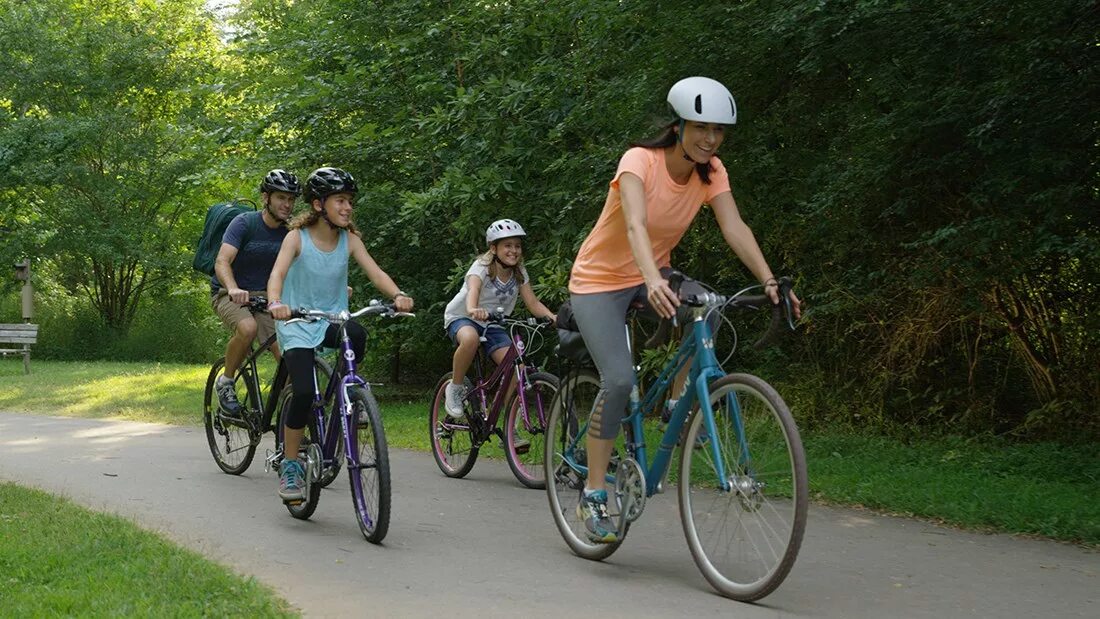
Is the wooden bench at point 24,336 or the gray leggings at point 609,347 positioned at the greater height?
the gray leggings at point 609,347

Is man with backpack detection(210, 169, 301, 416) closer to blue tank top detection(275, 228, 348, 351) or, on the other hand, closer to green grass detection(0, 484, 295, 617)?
blue tank top detection(275, 228, 348, 351)

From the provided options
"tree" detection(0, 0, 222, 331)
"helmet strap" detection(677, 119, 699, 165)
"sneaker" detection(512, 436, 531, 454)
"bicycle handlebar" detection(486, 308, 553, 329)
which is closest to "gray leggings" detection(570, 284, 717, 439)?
"helmet strap" detection(677, 119, 699, 165)

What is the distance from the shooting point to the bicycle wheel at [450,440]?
32.4 ft

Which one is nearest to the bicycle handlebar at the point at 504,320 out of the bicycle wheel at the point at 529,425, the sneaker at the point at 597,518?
the bicycle wheel at the point at 529,425

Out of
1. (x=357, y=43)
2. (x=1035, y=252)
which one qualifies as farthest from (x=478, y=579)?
(x=357, y=43)

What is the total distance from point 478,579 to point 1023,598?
2347mm

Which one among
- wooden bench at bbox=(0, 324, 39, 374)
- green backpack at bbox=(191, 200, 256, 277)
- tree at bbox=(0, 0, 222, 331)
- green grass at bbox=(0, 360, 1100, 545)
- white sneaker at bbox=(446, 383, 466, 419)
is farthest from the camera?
tree at bbox=(0, 0, 222, 331)

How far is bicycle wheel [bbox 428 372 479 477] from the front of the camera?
9867mm

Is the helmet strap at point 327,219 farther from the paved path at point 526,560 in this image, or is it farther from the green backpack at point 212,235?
the green backpack at point 212,235

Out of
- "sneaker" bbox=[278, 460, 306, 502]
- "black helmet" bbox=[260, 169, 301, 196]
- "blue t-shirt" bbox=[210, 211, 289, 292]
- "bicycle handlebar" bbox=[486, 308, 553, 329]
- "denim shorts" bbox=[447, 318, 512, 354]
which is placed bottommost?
"sneaker" bbox=[278, 460, 306, 502]

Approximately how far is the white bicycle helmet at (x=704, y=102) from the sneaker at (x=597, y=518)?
181cm

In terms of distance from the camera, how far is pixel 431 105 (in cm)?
1653

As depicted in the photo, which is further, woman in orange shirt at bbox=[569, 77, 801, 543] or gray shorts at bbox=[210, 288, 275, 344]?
gray shorts at bbox=[210, 288, 275, 344]

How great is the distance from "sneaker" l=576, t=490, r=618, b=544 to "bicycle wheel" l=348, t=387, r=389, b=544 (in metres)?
1.14
